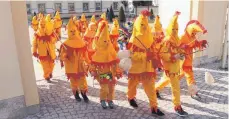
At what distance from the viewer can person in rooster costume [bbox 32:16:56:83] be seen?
730cm

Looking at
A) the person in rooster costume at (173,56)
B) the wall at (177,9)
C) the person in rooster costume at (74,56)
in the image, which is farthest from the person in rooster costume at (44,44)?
the wall at (177,9)

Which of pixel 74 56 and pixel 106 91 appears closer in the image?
pixel 106 91

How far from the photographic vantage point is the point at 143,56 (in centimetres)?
527

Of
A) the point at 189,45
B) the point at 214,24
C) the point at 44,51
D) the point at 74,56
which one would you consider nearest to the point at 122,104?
the point at 74,56

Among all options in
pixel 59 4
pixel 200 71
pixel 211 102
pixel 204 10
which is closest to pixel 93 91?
pixel 211 102

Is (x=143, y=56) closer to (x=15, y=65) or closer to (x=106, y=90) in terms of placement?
(x=106, y=90)

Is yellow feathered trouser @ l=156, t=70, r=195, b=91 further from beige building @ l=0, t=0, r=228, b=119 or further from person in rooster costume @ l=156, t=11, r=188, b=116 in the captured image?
beige building @ l=0, t=0, r=228, b=119

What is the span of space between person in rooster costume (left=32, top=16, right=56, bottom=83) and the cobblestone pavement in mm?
641

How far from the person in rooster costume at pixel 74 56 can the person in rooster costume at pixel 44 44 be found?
5.10 ft

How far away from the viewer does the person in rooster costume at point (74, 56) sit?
586 centimetres

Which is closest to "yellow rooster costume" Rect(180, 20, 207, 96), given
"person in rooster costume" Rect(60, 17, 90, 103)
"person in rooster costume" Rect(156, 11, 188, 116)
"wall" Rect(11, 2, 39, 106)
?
"person in rooster costume" Rect(156, 11, 188, 116)

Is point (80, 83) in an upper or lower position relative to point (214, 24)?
lower

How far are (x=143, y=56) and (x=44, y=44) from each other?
127 inches

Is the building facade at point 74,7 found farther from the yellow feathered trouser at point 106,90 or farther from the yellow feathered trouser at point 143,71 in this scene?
the yellow feathered trouser at point 143,71
